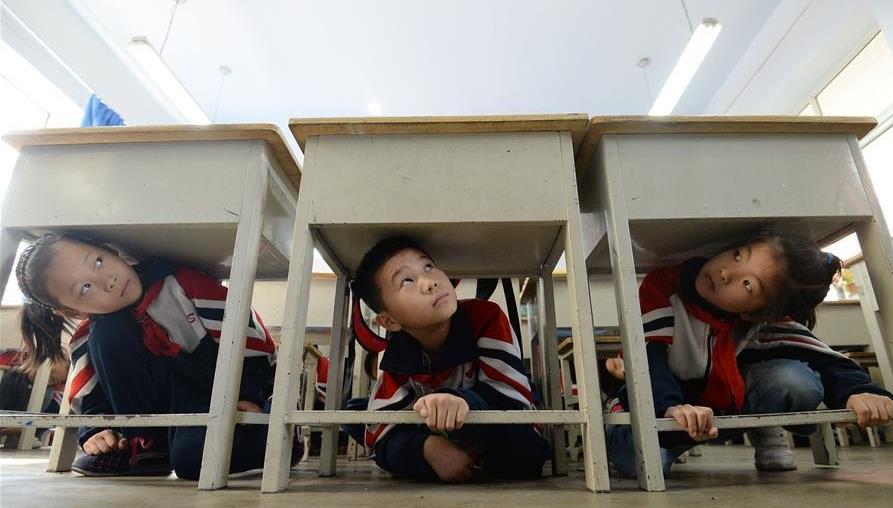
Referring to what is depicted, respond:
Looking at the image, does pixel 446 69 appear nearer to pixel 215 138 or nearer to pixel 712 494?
pixel 215 138

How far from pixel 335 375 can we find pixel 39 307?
0.74m

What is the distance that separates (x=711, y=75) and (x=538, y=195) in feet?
15.5

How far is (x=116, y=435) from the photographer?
116 cm

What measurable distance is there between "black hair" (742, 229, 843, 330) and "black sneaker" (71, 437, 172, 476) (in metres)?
1.44

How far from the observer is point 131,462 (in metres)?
1.13

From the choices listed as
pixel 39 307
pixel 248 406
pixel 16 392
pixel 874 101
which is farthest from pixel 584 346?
pixel 874 101

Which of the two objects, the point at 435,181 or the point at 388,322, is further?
the point at 388,322

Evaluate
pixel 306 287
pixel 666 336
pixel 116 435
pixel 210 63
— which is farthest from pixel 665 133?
pixel 210 63

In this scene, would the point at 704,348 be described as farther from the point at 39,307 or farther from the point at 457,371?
the point at 39,307

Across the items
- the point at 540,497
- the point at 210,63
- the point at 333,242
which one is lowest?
the point at 540,497

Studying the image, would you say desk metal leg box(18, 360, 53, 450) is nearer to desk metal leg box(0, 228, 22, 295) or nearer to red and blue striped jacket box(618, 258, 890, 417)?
desk metal leg box(0, 228, 22, 295)

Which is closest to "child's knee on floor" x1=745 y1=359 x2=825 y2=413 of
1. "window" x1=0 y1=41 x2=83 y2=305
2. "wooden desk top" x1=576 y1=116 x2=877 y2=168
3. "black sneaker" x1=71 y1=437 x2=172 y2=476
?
"wooden desk top" x1=576 y1=116 x2=877 y2=168

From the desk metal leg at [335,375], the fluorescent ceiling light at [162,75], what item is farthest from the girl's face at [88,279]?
the fluorescent ceiling light at [162,75]

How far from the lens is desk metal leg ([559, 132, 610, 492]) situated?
788 mm
